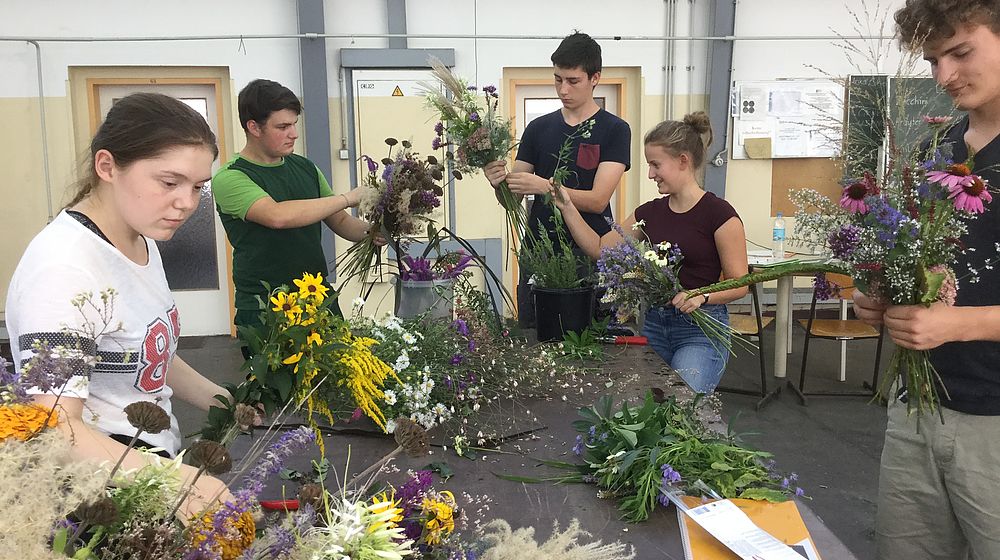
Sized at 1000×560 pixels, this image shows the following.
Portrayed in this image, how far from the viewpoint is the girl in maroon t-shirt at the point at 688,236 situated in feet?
7.93

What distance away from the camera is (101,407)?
4.30 feet

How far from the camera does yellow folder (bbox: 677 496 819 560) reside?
1.20m

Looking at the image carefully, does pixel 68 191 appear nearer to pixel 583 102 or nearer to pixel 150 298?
pixel 150 298

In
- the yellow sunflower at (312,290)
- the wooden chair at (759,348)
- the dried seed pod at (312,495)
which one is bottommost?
the wooden chair at (759,348)

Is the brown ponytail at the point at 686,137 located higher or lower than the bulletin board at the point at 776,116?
lower

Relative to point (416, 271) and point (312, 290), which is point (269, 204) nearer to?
point (416, 271)

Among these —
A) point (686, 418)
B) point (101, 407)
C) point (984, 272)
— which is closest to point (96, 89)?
point (101, 407)

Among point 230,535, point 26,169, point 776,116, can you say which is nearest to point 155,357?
point 230,535

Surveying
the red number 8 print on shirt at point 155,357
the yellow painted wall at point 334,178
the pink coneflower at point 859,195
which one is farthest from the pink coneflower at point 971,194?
the yellow painted wall at point 334,178

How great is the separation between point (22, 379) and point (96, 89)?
5.81 m

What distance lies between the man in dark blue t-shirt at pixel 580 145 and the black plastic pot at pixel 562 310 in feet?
1.24

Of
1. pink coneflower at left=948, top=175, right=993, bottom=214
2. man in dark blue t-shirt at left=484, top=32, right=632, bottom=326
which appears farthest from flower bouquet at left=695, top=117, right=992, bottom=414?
man in dark blue t-shirt at left=484, top=32, right=632, bottom=326

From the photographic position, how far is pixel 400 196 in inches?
84.8

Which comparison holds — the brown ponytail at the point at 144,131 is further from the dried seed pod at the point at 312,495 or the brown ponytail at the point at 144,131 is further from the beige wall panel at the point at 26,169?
the beige wall panel at the point at 26,169
